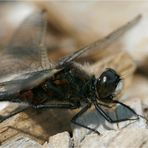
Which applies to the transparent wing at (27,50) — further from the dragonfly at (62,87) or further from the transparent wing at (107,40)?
the transparent wing at (107,40)

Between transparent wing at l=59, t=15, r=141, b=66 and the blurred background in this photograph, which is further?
the blurred background

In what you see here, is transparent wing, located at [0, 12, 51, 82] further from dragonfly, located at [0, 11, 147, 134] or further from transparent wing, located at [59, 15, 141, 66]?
transparent wing, located at [59, 15, 141, 66]

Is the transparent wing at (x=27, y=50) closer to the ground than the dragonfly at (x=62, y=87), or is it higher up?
higher up

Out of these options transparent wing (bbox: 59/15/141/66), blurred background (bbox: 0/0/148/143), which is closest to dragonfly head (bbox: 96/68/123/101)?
transparent wing (bbox: 59/15/141/66)

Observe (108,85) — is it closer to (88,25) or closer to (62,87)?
(62,87)

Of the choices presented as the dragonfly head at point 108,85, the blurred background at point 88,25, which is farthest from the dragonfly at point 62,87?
the blurred background at point 88,25

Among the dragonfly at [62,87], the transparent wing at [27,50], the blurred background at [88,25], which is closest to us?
the dragonfly at [62,87]
